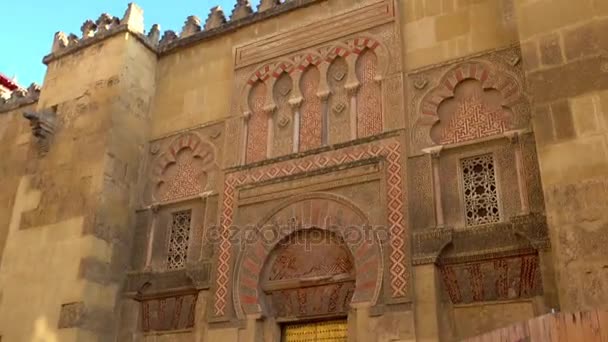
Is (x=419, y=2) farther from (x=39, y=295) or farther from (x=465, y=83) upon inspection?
(x=39, y=295)

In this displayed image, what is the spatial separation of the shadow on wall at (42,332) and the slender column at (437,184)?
3.67 meters

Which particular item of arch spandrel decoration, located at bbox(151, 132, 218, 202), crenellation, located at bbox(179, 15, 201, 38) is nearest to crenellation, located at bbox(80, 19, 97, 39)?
crenellation, located at bbox(179, 15, 201, 38)

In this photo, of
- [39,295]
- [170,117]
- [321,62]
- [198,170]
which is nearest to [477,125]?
[321,62]

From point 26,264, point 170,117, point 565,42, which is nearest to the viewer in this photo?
point 565,42

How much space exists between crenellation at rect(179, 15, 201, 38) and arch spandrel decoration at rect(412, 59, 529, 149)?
119 inches

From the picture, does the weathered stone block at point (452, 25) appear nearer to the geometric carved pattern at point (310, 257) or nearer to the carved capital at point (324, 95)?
the carved capital at point (324, 95)

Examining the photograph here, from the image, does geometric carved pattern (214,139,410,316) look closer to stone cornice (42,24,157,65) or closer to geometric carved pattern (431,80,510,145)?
geometric carved pattern (431,80,510,145)

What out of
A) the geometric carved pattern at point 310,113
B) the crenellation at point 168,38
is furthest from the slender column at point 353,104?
the crenellation at point 168,38

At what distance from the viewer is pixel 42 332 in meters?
5.76

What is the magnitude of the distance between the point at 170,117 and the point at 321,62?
1929 millimetres

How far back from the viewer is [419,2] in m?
5.74

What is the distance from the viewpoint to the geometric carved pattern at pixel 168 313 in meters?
5.77

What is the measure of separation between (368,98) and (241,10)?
2095mm

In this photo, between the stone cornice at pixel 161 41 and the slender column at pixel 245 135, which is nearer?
the slender column at pixel 245 135
